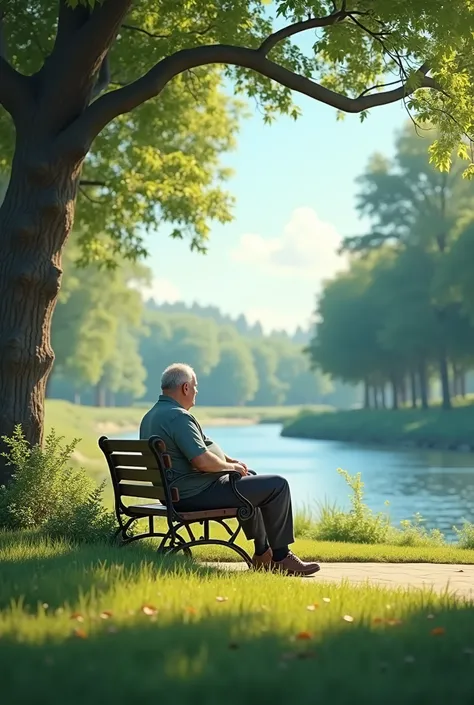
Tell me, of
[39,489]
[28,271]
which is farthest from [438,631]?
[28,271]

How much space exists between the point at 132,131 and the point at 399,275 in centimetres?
3954

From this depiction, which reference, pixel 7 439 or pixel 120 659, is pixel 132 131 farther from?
pixel 120 659

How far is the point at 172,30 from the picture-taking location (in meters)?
14.4

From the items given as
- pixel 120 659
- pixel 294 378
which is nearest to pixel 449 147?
pixel 120 659

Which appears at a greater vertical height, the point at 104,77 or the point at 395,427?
the point at 104,77

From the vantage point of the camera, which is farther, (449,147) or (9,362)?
(449,147)

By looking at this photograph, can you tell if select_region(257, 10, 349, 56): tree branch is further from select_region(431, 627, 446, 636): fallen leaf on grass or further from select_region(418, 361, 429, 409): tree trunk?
select_region(418, 361, 429, 409): tree trunk

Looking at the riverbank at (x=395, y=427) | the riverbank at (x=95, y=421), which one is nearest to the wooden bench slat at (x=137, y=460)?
the riverbank at (x=95, y=421)

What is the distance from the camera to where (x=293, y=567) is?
28.9 ft

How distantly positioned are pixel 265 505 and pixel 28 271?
3.88 m

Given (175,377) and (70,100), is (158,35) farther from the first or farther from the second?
(175,377)

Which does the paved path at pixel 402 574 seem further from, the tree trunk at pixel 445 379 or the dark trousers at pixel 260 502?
the tree trunk at pixel 445 379

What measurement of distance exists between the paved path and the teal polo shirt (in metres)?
0.77

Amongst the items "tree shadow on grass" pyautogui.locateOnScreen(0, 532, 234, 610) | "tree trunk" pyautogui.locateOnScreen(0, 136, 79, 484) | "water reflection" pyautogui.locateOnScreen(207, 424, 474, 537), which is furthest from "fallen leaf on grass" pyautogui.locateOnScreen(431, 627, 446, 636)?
"water reflection" pyautogui.locateOnScreen(207, 424, 474, 537)
